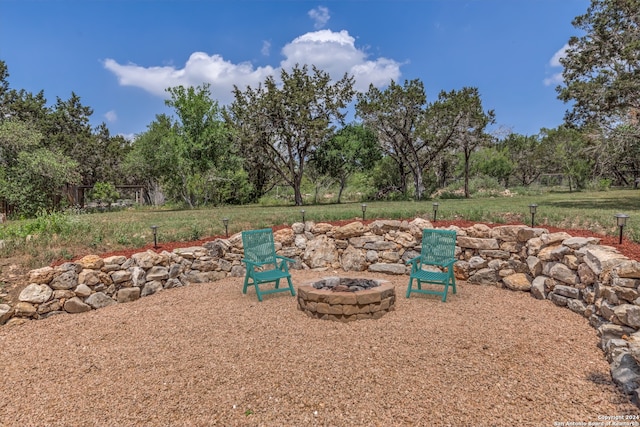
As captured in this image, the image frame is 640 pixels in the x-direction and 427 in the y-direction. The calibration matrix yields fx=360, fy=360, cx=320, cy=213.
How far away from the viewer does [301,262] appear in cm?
703

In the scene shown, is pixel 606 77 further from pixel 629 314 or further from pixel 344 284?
pixel 344 284

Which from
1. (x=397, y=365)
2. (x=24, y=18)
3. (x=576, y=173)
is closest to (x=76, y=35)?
(x=24, y=18)

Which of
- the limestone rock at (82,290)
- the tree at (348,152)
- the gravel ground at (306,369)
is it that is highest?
the tree at (348,152)

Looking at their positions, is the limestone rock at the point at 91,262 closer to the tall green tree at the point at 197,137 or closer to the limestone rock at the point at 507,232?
the limestone rock at the point at 507,232

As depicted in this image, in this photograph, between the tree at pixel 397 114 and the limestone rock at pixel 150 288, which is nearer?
the limestone rock at pixel 150 288

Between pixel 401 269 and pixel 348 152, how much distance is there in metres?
14.0

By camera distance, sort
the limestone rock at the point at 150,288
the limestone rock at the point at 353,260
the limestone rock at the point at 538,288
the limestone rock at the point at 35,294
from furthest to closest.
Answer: the limestone rock at the point at 353,260, the limestone rock at the point at 150,288, the limestone rock at the point at 538,288, the limestone rock at the point at 35,294

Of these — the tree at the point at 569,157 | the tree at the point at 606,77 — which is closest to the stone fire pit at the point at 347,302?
the tree at the point at 606,77

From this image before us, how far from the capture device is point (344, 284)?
465cm

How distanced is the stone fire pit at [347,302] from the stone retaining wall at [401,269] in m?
1.20

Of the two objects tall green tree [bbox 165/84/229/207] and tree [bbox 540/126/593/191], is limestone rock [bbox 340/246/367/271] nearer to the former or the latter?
tall green tree [bbox 165/84/229/207]

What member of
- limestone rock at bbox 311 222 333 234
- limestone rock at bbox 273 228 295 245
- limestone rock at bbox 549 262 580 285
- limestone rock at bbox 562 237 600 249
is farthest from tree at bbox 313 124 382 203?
limestone rock at bbox 549 262 580 285

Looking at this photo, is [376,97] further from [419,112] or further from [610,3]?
[610,3]

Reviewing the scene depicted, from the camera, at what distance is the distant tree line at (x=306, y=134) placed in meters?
12.6
